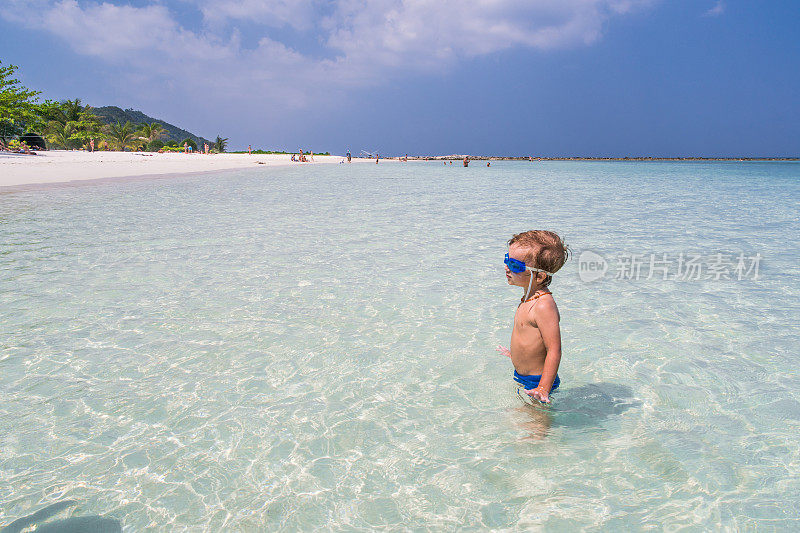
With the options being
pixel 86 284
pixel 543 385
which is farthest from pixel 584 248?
pixel 86 284

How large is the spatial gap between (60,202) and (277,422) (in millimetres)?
16798

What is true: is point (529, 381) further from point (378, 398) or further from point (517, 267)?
point (378, 398)

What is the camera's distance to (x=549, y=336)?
3.12 metres

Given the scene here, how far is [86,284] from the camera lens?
21.9 feet

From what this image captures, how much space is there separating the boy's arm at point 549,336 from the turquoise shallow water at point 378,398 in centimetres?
50

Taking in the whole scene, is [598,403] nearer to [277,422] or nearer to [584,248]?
[277,422]

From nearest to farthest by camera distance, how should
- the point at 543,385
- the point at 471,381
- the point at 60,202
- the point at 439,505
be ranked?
the point at 439,505 < the point at 543,385 < the point at 471,381 < the point at 60,202

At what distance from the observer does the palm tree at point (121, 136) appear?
61344 millimetres

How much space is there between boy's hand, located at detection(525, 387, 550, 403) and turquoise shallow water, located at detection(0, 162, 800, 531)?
0.27 meters

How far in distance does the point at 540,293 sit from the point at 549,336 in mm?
299

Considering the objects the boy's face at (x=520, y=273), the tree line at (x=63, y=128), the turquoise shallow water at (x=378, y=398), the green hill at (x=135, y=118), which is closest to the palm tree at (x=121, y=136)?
the tree line at (x=63, y=128)

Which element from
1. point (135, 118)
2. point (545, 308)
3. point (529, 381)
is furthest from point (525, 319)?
point (135, 118)

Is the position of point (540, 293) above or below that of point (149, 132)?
below

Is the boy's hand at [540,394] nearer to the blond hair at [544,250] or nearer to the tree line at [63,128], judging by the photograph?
the blond hair at [544,250]
